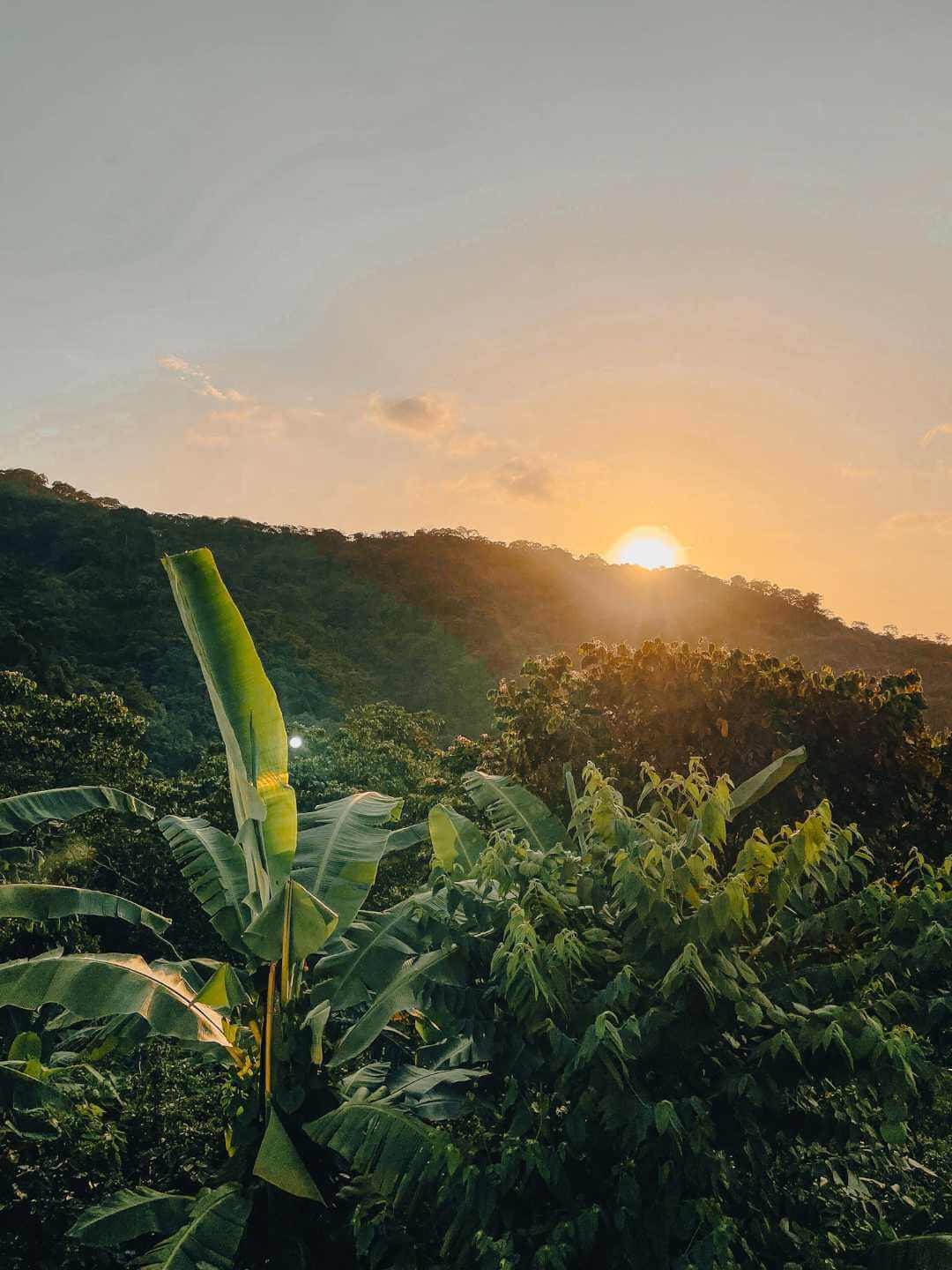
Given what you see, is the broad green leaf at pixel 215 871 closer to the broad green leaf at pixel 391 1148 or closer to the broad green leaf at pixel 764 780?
the broad green leaf at pixel 391 1148

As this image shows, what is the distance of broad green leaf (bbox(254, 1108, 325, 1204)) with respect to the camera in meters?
4.78

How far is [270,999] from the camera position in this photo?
5.51 meters

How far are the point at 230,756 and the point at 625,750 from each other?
19.1ft

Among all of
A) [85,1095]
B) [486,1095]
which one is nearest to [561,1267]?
[486,1095]

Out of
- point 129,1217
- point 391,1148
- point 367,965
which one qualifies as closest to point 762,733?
point 367,965

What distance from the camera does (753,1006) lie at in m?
3.99

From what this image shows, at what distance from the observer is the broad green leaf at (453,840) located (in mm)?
6547

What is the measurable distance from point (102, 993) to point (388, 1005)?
187cm

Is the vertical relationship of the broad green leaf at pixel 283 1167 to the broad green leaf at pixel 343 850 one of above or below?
below

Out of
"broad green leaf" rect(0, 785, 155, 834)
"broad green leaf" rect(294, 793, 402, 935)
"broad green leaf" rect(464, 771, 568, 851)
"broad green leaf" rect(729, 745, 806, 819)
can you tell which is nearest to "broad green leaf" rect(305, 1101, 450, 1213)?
"broad green leaf" rect(294, 793, 402, 935)

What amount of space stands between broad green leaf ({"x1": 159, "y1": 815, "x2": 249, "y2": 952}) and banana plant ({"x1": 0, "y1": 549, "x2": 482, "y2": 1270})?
20 mm

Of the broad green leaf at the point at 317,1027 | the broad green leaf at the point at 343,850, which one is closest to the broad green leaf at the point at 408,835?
the broad green leaf at the point at 343,850

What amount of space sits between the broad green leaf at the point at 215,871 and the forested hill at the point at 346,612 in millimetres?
18640

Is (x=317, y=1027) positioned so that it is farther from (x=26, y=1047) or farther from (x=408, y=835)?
(x=26, y=1047)
